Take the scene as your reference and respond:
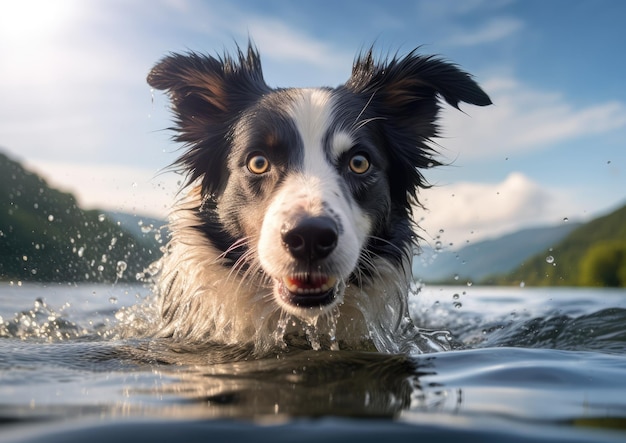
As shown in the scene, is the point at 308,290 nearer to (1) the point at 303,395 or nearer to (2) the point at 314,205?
(2) the point at 314,205

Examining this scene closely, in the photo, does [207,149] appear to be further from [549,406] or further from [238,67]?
[549,406]

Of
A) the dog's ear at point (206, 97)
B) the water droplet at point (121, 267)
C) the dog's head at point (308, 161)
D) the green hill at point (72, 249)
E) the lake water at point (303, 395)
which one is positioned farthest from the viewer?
the green hill at point (72, 249)

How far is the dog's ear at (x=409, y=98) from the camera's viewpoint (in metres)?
5.35

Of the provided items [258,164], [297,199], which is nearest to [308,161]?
[258,164]

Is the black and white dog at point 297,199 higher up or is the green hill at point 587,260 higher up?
the green hill at point 587,260

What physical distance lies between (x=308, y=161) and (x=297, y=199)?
0.61 meters

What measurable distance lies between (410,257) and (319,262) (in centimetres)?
170

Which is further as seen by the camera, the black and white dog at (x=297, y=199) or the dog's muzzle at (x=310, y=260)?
the black and white dog at (x=297, y=199)

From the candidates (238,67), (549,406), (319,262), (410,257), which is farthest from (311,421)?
(238,67)

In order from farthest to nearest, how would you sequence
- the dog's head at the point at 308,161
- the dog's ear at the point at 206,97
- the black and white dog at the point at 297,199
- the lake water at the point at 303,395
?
the dog's ear at the point at 206,97 → the black and white dog at the point at 297,199 → the dog's head at the point at 308,161 → the lake water at the point at 303,395

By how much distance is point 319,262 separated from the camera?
3.89 m

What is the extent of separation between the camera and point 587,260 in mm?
74812

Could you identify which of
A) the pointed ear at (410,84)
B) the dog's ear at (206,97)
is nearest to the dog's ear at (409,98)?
the pointed ear at (410,84)

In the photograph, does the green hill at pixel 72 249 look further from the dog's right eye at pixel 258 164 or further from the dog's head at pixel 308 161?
the dog's right eye at pixel 258 164
